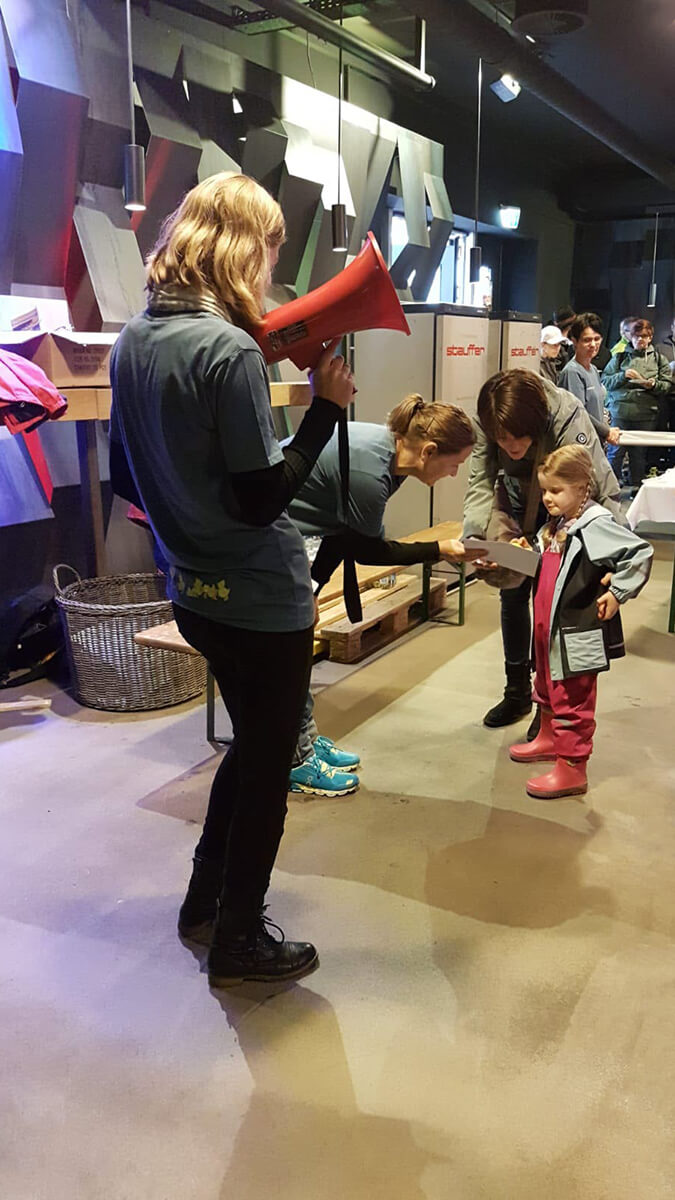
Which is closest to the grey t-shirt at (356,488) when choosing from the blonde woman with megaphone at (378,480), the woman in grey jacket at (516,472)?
the blonde woman with megaphone at (378,480)

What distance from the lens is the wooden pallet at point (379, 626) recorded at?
4.19m

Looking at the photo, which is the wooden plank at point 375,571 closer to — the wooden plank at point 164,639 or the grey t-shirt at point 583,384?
the wooden plank at point 164,639

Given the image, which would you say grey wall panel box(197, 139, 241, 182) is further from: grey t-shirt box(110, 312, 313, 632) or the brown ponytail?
grey t-shirt box(110, 312, 313, 632)

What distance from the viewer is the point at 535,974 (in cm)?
206

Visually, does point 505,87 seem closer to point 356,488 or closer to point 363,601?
point 363,601

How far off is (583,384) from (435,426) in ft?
10.4

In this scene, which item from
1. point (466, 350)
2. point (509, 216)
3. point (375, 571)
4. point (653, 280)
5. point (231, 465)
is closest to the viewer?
point (231, 465)

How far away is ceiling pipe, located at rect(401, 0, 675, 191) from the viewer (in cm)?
493

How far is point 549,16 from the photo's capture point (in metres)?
5.12

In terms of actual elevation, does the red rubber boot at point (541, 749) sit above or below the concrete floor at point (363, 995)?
above

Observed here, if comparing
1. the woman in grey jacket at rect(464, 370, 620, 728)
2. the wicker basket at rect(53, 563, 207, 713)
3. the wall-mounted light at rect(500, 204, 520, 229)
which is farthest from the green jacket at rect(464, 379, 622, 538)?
the wall-mounted light at rect(500, 204, 520, 229)

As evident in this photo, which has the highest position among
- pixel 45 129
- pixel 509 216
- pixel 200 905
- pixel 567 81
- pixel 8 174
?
pixel 567 81

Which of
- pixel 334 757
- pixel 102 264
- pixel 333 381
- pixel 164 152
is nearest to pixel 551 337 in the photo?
pixel 164 152

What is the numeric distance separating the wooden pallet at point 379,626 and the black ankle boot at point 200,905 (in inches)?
70.4
